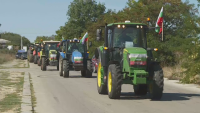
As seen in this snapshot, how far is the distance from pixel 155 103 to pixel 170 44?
18.0 m

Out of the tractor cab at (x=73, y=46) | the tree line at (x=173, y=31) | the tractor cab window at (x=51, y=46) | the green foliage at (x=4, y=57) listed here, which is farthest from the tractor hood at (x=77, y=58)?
the green foliage at (x=4, y=57)

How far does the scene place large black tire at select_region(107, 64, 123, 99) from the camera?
1350 centimetres

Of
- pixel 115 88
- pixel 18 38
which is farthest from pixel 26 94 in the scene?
pixel 18 38

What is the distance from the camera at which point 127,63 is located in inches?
540

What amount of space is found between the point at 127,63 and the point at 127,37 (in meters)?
1.43

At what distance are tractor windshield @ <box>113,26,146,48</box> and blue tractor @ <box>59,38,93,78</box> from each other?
31.9 ft

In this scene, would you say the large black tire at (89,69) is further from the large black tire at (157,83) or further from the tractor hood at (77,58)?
the large black tire at (157,83)

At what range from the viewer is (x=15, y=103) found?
42.0 ft

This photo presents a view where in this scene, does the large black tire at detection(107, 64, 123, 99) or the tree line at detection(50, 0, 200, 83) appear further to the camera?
the tree line at detection(50, 0, 200, 83)

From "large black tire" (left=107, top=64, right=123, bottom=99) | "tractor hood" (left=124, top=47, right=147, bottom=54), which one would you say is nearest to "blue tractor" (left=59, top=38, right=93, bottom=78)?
"large black tire" (left=107, top=64, right=123, bottom=99)

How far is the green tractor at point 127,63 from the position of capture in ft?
44.2

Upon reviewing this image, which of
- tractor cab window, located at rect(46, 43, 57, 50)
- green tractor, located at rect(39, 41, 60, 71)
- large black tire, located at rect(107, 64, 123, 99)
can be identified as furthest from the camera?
tractor cab window, located at rect(46, 43, 57, 50)

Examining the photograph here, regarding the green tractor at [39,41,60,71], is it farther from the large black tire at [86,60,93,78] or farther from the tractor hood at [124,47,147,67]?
the tractor hood at [124,47,147,67]

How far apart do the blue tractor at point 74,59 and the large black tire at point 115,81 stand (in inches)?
417
